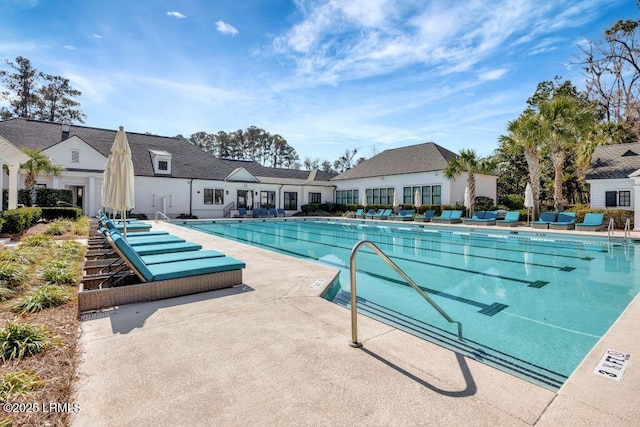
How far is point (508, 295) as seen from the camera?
239 inches

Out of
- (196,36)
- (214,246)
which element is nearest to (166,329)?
(214,246)

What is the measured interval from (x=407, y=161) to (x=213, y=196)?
16.1 metres

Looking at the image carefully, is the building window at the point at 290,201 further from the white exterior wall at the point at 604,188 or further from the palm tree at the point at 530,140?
the white exterior wall at the point at 604,188

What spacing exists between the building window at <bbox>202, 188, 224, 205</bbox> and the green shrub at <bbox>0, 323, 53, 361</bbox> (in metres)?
23.8

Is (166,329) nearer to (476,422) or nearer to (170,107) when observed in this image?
(476,422)

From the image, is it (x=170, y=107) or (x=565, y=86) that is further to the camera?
(x=565, y=86)

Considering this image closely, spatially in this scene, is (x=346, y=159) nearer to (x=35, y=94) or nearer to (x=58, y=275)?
(x=35, y=94)

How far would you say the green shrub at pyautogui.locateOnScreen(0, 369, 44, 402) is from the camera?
2220 mm

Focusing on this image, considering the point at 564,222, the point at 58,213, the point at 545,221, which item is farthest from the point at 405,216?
the point at 58,213

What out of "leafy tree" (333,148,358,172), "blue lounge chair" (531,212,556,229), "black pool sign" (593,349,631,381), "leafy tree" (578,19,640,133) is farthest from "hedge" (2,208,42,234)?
"leafy tree" (333,148,358,172)

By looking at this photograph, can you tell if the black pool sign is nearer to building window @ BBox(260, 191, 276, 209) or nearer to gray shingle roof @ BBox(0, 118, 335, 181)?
gray shingle roof @ BBox(0, 118, 335, 181)

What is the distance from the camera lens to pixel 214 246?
9594 mm

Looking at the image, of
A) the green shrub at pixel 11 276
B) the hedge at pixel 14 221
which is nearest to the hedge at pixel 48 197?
the hedge at pixel 14 221

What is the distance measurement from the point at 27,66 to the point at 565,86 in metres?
57.8
